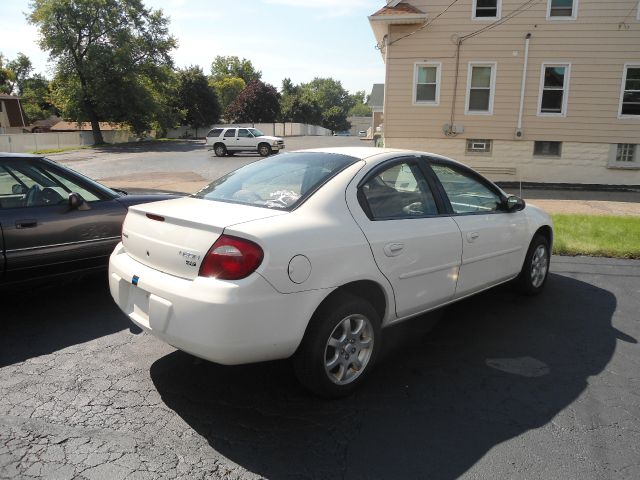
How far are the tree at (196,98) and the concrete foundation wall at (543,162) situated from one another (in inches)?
1797

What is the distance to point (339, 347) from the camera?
321 centimetres

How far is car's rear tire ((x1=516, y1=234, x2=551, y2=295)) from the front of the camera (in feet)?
16.7

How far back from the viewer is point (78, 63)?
40.4 metres

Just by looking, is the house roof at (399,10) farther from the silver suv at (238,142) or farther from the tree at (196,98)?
the tree at (196,98)

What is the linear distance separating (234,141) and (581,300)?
962 inches

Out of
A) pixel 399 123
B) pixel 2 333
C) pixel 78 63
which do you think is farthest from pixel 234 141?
pixel 2 333

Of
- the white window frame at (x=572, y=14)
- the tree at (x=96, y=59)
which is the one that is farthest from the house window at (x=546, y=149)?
the tree at (x=96, y=59)

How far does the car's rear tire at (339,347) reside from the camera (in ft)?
9.97

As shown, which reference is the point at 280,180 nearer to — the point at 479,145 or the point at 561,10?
the point at 479,145

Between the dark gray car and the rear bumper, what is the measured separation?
2077mm

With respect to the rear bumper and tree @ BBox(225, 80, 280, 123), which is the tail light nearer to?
the rear bumper

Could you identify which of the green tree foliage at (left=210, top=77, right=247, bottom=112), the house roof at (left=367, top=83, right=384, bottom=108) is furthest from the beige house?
the green tree foliage at (left=210, top=77, right=247, bottom=112)

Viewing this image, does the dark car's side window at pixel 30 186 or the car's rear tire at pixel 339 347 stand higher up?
the dark car's side window at pixel 30 186

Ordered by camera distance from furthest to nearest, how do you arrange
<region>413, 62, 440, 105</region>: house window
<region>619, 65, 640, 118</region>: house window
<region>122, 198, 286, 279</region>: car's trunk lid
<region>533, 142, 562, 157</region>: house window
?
1. <region>533, 142, 562, 157</region>: house window
2. <region>413, 62, 440, 105</region>: house window
3. <region>619, 65, 640, 118</region>: house window
4. <region>122, 198, 286, 279</region>: car's trunk lid
